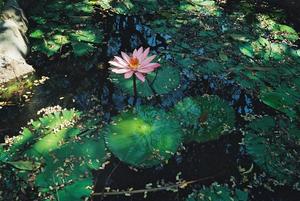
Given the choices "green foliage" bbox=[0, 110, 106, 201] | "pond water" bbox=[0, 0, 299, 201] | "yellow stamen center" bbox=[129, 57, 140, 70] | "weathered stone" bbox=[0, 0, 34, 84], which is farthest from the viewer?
"weathered stone" bbox=[0, 0, 34, 84]

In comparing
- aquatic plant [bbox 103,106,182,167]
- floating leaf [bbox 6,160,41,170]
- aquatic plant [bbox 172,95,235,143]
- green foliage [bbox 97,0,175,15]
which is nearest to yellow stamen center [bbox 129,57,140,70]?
aquatic plant [bbox 103,106,182,167]

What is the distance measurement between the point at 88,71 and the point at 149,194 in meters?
1.19

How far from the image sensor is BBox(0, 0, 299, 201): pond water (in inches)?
75.7

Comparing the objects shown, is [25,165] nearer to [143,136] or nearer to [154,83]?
[143,136]

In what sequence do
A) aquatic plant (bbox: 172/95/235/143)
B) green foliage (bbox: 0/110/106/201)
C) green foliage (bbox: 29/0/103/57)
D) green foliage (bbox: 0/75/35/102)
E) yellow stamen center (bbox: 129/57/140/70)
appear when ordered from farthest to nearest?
green foliage (bbox: 29/0/103/57)
green foliage (bbox: 0/75/35/102)
aquatic plant (bbox: 172/95/235/143)
yellow stamen center (bbox: 129/57/140/70)
green foliage (bbox: 0/110/106/201)

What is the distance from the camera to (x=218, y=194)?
6.08 feet

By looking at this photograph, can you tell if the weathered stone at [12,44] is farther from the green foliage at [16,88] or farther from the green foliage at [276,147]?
the green foliage at [276,147]

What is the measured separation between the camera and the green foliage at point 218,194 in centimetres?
183

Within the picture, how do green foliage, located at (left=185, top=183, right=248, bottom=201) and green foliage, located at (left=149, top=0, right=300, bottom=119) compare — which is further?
green foliage, located at (left=149, top=0, right=300, bottom=119)

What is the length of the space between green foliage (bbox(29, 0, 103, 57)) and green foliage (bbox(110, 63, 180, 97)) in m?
0.48

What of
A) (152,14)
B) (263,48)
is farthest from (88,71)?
(263,48)

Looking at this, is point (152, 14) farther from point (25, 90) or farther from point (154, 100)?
point (25, 90)

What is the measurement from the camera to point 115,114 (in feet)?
7.47

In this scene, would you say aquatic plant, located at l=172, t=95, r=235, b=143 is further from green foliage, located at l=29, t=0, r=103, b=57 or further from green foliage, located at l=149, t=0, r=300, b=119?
green foliage, located at l=29, t=0, r=103, b=57
